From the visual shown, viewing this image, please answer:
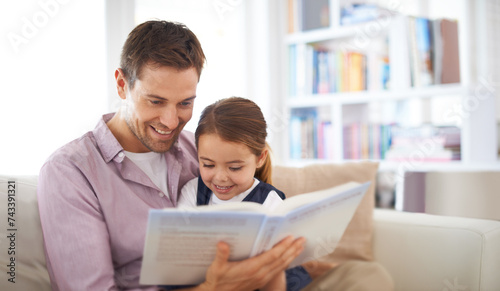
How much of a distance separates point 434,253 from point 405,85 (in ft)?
4.11

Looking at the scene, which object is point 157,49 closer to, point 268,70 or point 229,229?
point 229,229

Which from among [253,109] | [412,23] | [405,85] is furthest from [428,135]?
[253,109]

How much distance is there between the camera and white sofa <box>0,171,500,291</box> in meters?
0.95

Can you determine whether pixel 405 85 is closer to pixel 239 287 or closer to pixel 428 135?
pixel 428 135

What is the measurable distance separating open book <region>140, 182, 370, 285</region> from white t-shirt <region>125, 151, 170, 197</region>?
0.84 ft

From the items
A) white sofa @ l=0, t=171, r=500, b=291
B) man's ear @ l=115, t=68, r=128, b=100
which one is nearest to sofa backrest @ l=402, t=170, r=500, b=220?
white sofa @ l=0, t=171, r=500, b=291

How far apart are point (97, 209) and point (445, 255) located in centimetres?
80

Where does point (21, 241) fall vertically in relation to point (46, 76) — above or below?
below

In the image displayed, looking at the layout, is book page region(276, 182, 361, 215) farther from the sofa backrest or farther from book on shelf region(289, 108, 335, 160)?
book on shelf region(289, 108, 335, 160)

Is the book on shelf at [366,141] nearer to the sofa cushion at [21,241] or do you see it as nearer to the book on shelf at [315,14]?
the book on shelf at [315,14]

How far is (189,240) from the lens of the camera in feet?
2.41

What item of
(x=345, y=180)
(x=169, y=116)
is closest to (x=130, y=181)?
(x=169, y=116)

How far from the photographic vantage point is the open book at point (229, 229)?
698mm

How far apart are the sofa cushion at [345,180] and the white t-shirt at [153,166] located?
0.26 metres
